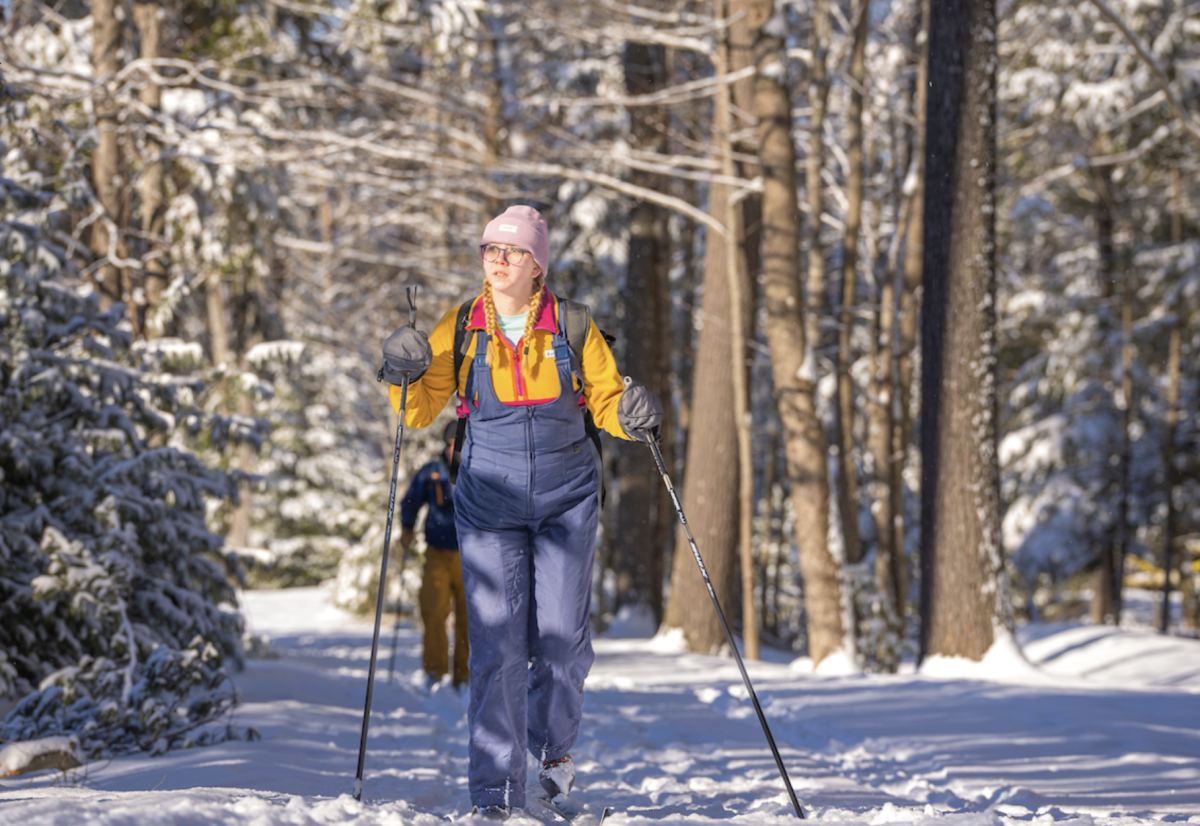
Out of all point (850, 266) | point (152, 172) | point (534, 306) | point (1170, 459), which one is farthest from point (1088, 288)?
point (534, 306)

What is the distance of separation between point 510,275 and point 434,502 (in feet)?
13.4

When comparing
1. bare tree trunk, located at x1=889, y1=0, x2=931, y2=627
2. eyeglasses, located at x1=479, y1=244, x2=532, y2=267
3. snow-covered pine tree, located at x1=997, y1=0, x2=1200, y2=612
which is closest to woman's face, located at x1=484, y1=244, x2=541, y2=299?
eyeglasses, located at x1=479, y1=244, x2=532, y2=267

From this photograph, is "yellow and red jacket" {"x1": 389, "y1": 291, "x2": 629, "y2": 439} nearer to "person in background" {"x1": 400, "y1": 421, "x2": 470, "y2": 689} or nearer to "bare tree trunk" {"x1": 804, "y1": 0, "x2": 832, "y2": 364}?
"person in background" {"x1": 400, "y1": 421, "x2": 470, "y2": 689}

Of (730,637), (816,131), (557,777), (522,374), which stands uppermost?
(816,131)

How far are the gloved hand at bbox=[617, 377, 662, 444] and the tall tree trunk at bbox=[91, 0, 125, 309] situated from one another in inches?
238

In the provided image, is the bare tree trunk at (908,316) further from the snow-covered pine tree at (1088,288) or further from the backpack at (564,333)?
the backpack at (564,333)

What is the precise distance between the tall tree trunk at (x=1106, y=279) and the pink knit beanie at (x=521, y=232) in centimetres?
1923

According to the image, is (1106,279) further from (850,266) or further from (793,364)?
(793,364)

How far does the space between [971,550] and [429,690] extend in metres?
4.23

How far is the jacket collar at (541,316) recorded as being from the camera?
12.5 feet

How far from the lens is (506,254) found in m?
3.81

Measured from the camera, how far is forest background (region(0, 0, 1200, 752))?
20.7 ft

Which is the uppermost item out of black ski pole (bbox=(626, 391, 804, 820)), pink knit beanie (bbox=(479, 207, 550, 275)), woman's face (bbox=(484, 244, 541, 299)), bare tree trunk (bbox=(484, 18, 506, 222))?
bare tree trunk (bbox=(484, 18, 506, 222))

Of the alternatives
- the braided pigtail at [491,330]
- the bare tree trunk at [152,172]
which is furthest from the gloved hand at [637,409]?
the bare tree trunk at [152,172]
